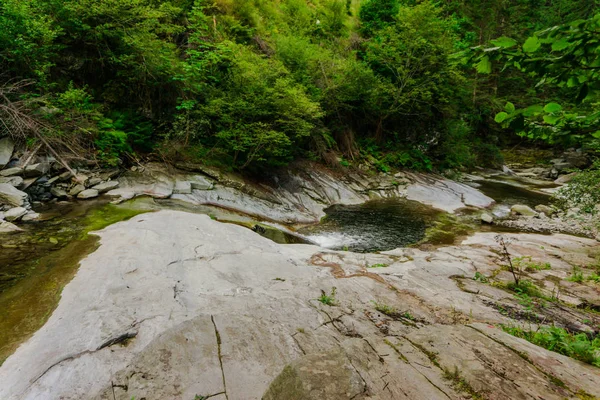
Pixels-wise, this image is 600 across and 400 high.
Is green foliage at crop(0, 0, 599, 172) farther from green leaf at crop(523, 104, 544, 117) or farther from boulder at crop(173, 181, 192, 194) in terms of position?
boulder at crop(173, 181, 192, 194)

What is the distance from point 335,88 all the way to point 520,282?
13783mm

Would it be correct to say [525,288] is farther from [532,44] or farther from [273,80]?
[273,80]

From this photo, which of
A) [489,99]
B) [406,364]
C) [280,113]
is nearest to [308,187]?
[280,113]

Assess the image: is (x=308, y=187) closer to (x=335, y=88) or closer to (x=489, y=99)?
(x=335, y=88)

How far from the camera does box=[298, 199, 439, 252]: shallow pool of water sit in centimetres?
930

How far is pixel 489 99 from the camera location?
22.6 meters

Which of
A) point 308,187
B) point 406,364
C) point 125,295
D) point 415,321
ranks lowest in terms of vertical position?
point 308,187

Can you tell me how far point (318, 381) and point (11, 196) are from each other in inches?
328

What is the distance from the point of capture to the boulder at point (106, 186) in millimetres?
8383

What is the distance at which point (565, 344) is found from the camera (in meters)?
2.99

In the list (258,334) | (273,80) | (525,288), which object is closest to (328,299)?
(258,334)

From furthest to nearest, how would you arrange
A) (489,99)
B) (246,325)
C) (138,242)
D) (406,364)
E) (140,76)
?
(489,99)
(140,76)
(138,242)
(246,325)
(406,364)

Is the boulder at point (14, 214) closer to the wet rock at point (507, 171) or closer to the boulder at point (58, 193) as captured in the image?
the boulder at point (58, 193)

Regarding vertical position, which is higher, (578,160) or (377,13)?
(377,13)
